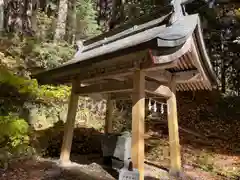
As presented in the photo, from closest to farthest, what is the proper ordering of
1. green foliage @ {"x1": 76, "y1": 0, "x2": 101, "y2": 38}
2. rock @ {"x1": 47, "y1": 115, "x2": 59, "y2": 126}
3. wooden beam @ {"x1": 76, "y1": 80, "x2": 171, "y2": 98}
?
1. wooden beam @ {"x1": 76, "y1": 80, "x2": 171, "y2": 98}
2. rock @ {"x1": 47, "y1": 115, "x2": 59, "y2": 126}
3. green foliage @ {"x1": 76, "y1": 0, "x2": 101, "y2": 38}

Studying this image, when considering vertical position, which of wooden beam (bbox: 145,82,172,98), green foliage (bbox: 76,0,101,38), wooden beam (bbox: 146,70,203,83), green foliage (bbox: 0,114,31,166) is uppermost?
green foliage (bbox: 76,0,101,38)

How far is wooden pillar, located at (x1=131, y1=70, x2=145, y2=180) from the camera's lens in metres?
5.03

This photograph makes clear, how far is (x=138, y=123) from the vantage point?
16.9ft

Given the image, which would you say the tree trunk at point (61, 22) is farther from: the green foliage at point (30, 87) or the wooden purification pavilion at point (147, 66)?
the wooden purification pavilion at point (147, 66)

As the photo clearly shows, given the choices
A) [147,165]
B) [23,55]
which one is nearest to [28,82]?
[23,55]

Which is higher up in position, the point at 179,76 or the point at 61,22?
the point at 61,22

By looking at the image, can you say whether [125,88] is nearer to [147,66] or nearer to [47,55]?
[147,66]

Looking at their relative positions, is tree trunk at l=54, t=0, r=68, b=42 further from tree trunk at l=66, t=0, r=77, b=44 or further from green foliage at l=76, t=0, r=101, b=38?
green foliage at l=76, t=0, r=101, b=38

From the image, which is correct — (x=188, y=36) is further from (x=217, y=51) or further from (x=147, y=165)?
(x=217, y=51)

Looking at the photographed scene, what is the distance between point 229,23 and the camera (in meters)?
13.7

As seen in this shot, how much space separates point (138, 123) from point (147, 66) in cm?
121

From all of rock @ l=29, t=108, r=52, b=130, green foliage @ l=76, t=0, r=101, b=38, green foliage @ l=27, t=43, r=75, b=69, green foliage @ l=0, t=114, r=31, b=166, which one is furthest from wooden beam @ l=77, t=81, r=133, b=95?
green foliage @ l=76, t=0, r=101, b=38

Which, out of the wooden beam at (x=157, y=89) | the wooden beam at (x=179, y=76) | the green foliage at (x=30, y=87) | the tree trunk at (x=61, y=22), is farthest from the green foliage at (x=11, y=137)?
the tree trunk at (x=61, y=22)

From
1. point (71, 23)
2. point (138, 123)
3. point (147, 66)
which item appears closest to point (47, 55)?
point (71, 23)
